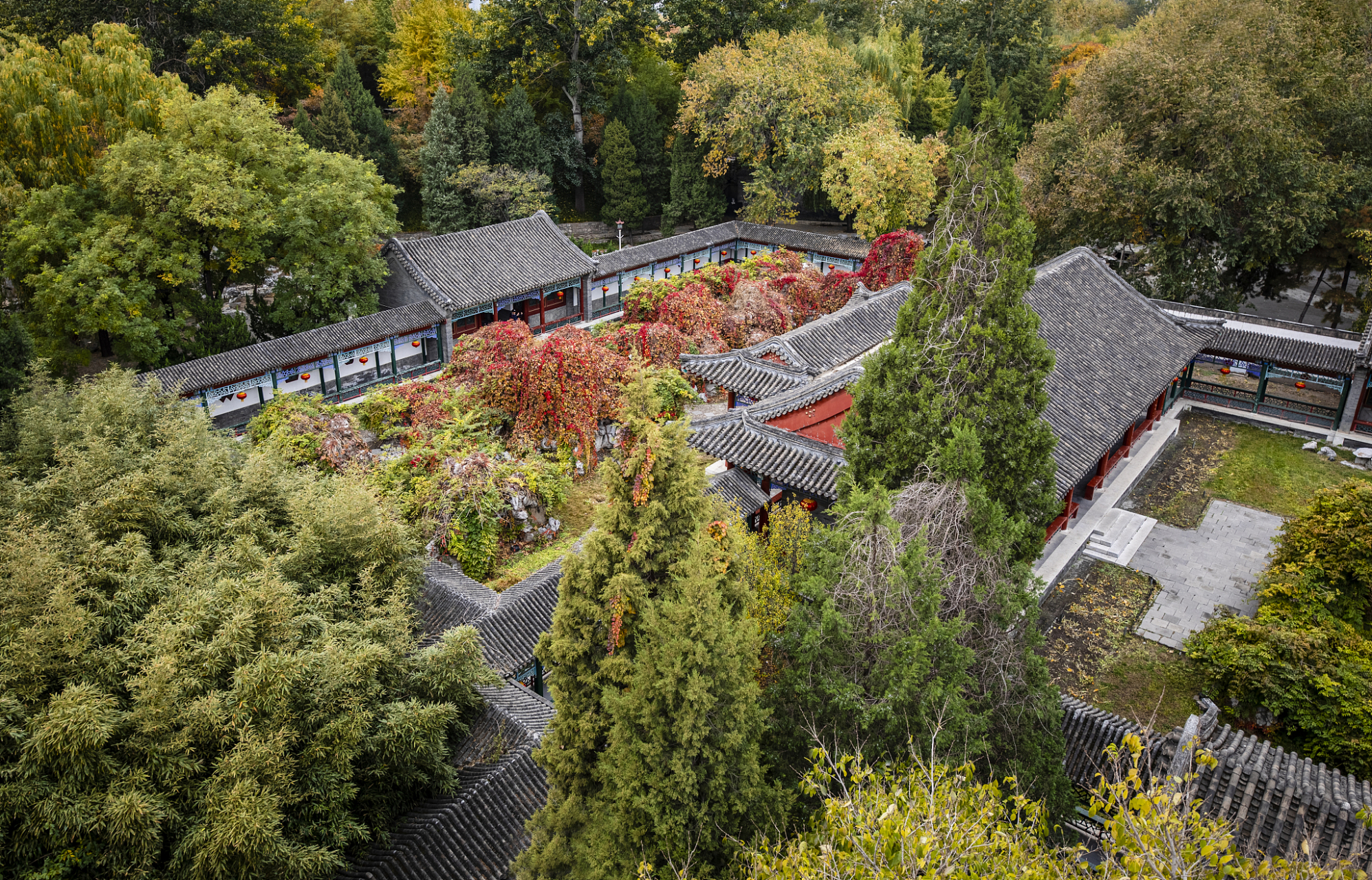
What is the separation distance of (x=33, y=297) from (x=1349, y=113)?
129 feet

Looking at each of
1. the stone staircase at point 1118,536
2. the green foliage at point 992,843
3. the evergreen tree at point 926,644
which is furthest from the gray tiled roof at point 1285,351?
the green foliage at point 992,843

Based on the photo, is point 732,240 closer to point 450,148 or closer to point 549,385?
point 450,148

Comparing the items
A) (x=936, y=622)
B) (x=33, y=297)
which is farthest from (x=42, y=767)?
(x=33, y=297)

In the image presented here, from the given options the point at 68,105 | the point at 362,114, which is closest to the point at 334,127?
the point at 362,114

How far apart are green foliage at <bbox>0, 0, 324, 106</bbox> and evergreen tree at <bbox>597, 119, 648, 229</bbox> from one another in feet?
47.5

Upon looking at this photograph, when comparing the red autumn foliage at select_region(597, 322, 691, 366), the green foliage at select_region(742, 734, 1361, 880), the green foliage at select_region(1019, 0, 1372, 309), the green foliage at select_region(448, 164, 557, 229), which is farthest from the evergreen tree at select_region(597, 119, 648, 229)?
the green foliage at select_region(742, 734, 1361, 880)

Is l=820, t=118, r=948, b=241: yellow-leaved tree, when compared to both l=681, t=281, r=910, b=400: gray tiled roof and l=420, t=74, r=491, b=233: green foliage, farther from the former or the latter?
l=420, t=74, r=491, b=233: green foliage

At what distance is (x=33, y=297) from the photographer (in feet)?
68.3

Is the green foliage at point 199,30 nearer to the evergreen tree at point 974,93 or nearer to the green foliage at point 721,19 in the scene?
the green foliage at point 721,19

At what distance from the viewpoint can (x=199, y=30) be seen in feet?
113

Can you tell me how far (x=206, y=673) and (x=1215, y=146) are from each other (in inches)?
1184

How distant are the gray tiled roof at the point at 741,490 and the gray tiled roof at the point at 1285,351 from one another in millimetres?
15175

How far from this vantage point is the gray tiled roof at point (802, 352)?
2031 cm

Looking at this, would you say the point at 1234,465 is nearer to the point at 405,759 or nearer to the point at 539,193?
the point at 405,759
